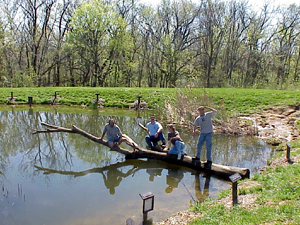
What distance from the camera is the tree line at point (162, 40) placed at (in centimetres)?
3053

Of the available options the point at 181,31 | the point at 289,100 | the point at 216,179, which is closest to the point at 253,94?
the point at 289,100

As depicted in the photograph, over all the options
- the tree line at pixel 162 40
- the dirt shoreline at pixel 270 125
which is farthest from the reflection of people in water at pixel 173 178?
the tree line at pixel 162 40

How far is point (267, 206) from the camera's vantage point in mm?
4477

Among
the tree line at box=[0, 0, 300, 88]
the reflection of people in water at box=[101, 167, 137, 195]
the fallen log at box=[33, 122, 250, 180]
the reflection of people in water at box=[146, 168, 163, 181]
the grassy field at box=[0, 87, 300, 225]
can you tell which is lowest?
the reflection of people in water at box=[101, 167, 137, 195]

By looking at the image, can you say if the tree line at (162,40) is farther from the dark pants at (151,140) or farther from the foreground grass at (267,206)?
the foreground grass at (267,206)

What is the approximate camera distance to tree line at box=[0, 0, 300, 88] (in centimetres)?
3053

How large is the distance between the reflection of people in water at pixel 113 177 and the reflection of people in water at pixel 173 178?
1140 millimetres

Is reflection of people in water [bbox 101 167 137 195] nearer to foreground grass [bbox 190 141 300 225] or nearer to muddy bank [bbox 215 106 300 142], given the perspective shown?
foreground grass [bbox 190 141 300 225]

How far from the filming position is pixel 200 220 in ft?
14.7

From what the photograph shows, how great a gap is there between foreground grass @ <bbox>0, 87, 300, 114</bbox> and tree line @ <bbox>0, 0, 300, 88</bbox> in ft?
22.8

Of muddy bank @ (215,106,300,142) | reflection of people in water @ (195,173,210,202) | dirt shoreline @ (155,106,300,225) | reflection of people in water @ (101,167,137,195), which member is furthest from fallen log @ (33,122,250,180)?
muddy bank @ (215,106,300,142)

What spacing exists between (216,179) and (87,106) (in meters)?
16.8

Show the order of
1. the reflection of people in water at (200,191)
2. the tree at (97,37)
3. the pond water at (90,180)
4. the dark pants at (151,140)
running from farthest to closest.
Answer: the tree at (97,37) → the dark pants at (151,140) → the reflection of people in water at (200,191) → the pond water at (90,180)

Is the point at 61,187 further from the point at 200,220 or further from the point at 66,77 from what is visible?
the point at 66,77
